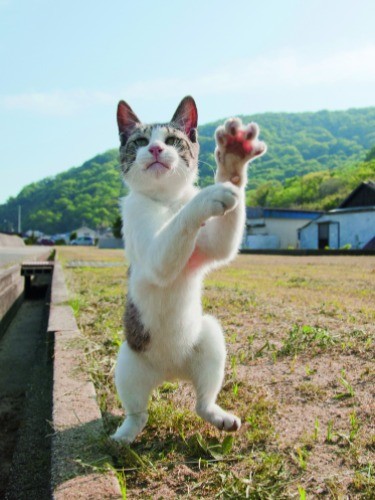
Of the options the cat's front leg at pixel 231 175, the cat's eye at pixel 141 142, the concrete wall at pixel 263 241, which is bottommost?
the concrete wall at pixel 263 241

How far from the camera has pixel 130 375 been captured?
2443 millimetres

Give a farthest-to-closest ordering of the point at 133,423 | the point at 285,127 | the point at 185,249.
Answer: the point at 285,127, the point at 133,423, the point at 185,249

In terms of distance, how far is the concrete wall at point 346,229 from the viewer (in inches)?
1460

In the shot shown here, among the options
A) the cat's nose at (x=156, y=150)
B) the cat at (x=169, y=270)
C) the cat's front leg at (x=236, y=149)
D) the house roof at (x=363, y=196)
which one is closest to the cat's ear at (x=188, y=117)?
the cat at (x=169, y=270)

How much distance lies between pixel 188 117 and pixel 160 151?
44 centimetres

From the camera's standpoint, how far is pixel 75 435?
2.28 meters

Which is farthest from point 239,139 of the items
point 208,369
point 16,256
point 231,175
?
point 16,256

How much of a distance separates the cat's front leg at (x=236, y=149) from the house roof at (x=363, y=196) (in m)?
40.1

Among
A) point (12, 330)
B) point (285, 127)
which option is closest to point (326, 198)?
point (12, 330)

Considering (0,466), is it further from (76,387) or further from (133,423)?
(133,423)

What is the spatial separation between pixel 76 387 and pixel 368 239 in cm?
3673

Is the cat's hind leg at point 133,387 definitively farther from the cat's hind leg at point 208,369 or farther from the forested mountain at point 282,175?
the forested mountain at point 282,175

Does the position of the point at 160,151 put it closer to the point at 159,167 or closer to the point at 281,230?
the point at 159,167

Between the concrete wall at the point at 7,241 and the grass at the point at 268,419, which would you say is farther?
the concrete wall at the point at 7,241
